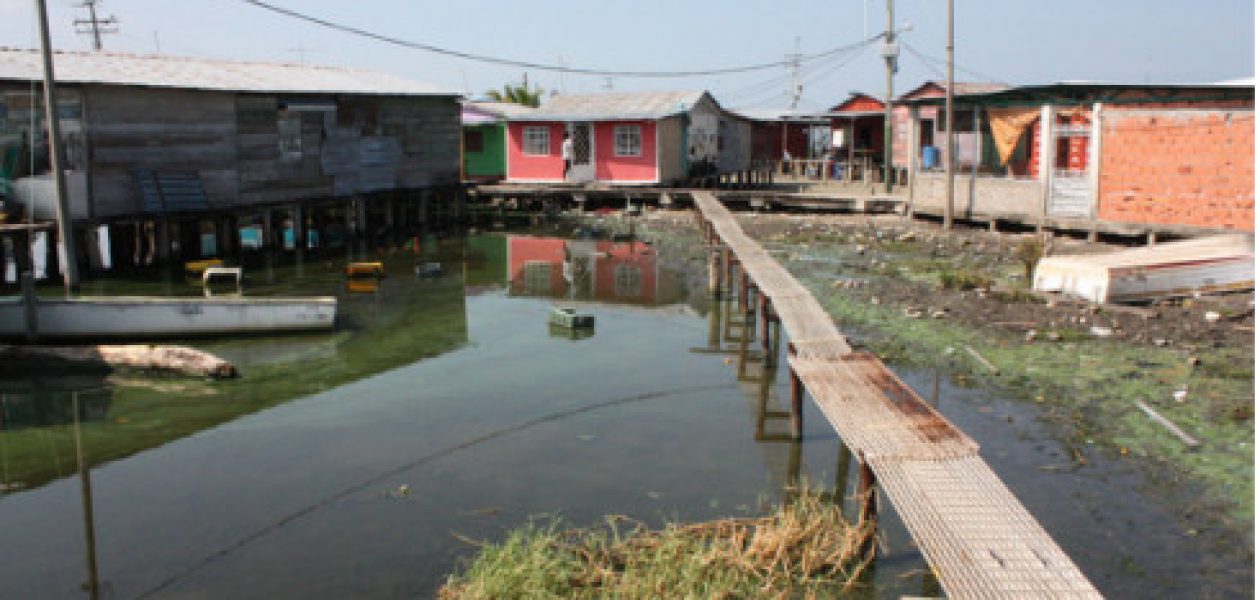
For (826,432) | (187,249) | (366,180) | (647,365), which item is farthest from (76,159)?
(826,432)

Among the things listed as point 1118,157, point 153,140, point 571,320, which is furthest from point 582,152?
point 571,320

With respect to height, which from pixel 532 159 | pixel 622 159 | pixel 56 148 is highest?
pixel 532 159

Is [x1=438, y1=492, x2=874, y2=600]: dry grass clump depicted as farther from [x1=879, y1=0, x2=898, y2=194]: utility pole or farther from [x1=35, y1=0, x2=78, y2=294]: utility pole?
[x1=879, y1=0, x2=898, y2=194]: utility pole

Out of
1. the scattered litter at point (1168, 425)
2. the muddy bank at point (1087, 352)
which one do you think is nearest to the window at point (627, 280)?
the muddy bank at point (1087, 352)

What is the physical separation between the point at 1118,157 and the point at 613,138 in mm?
16467

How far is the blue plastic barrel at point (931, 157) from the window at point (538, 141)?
467 inches

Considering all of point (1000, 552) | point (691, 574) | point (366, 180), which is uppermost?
point (366, 180)

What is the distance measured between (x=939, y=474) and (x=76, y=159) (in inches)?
737

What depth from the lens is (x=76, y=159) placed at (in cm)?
2009

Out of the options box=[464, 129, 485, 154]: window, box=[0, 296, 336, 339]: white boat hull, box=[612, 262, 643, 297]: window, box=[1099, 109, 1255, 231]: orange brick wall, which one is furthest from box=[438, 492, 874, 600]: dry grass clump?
box=[464, 129, 485, 154]: window

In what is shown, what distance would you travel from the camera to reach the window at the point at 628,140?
33.0 metres

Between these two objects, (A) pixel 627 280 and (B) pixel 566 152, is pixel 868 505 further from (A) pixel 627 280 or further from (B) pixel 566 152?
(B) pixel 566 152

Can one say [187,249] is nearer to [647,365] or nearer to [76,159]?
[76,159]

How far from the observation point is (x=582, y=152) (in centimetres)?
3394
